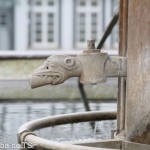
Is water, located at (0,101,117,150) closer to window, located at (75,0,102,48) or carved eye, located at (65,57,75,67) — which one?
carved eye, located at (65,57,75,67)

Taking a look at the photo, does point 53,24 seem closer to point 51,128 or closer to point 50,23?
point 50,23

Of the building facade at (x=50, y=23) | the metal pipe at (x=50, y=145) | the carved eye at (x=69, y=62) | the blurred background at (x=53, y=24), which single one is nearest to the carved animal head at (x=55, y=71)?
the carved eye at (x=69, y=62)

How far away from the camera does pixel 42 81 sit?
6.75 ft

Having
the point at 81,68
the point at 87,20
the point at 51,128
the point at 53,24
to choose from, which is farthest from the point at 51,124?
the point at 87,20

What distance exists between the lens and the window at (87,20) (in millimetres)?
30375

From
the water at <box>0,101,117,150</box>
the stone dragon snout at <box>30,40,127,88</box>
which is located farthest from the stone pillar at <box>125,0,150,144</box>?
the water at <box>0,101,117,150</box>

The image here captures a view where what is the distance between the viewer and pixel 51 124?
2.58m

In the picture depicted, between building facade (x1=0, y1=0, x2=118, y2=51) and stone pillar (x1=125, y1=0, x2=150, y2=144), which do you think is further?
building facade (x1=0, y1=0, x2=118, y2=51)

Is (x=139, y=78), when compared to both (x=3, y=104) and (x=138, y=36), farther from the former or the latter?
(x=3, y=104)

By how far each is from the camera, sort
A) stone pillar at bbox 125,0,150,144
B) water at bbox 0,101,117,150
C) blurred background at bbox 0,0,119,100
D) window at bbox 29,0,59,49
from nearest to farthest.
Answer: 1. stone pillar at bbox 125,0,150,144
2. water at bbox 0,101,117,150
3. blurred background at bbox 0,0,119,100
4. window at bbox 29,0,59,49

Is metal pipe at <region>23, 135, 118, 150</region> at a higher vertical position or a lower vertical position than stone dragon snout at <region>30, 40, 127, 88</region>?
lower

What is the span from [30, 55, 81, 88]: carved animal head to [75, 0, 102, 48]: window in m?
28.0

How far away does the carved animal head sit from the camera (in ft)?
6.75

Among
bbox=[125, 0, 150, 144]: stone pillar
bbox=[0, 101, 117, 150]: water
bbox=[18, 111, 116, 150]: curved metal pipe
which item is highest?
bbox=[125, 0, 150, 144]: stone pillar
